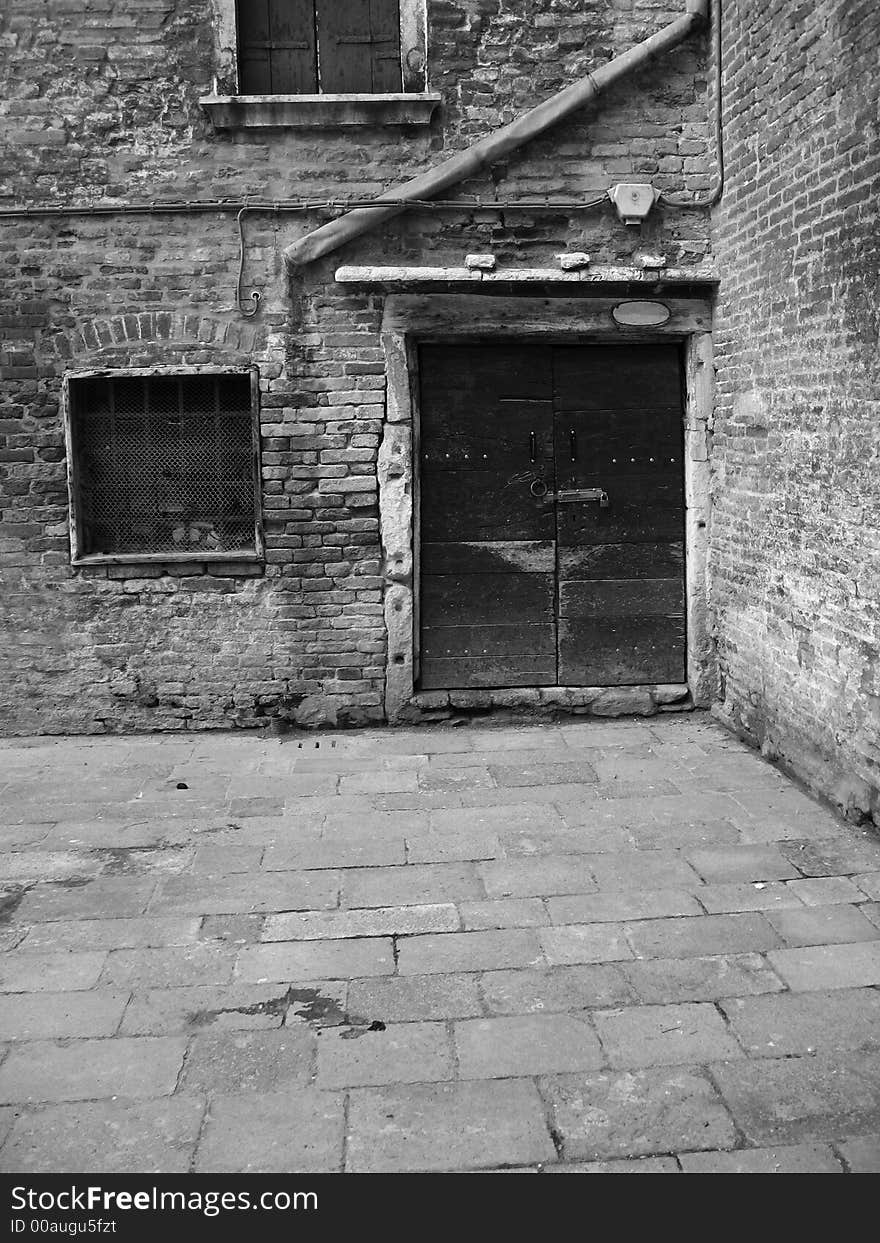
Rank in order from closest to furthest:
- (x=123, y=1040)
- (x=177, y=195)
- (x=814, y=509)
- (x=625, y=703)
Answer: (x=123, y=1040) → (x=814, y=509) → (x=177, y=195) → (x=625, y=703)

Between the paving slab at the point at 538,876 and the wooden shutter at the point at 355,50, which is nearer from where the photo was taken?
the paving slab at the point at 538,876

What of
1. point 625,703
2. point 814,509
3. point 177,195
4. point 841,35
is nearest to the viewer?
point 841,35

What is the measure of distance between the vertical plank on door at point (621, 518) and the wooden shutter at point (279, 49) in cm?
231

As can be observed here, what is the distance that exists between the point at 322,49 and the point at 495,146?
1274 mm

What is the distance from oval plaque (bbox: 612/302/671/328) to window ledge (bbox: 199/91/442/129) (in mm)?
1625

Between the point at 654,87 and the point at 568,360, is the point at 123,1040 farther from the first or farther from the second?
the point at 654,87

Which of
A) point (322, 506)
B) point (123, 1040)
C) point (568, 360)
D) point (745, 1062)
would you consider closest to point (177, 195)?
point (322, 506)

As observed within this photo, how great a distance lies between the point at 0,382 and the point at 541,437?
3331 mm

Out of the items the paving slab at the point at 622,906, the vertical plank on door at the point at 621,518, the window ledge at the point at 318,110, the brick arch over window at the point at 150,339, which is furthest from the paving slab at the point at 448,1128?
the window ledge at the point at 318,110

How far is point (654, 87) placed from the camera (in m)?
6.85

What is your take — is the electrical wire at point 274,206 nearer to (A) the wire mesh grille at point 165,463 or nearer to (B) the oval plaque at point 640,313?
(B) the oval plaque at point 640,313

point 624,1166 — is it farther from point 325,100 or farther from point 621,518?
point 325,100

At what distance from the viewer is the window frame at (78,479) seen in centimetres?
686

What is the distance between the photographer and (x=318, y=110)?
678 centimetres
